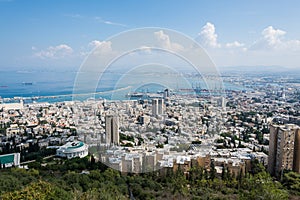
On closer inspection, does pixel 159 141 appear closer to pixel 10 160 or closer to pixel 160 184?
pixel 160 184

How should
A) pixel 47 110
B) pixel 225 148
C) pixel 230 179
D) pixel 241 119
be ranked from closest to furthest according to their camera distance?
pixel 230 179 < pixel 225 148 < pixel 241 119 < pixel 47 110

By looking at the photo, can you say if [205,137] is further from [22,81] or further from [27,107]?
[22,81]

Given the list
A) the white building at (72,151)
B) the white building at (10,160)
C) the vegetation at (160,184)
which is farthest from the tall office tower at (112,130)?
the white building at (10,160)

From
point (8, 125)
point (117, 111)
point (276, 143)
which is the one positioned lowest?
point (8, 125)

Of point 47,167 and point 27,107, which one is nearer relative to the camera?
point 47,167

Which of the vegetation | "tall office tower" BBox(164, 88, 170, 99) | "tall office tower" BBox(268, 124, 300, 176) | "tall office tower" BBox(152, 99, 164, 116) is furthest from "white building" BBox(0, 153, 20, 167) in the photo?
"tall office tower" BBox(268, 124, 300, 176)

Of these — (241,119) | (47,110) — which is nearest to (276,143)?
(241,119)
